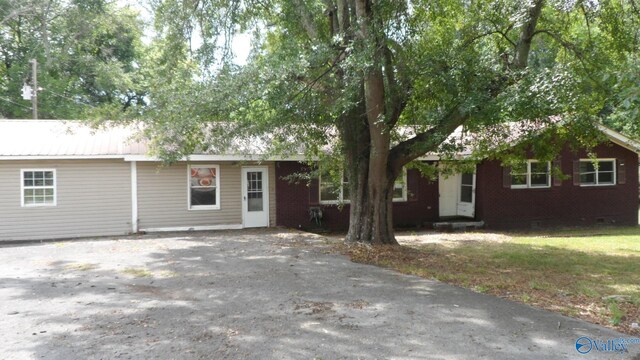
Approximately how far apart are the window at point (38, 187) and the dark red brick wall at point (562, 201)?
46.3ft

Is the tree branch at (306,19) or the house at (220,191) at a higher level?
the tree branch at (306,19)

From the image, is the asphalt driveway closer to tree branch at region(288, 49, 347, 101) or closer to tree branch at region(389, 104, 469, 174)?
tree branch at region(389, 104, 469, 174)

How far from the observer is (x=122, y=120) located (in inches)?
458

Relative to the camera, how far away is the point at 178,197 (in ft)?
53.1

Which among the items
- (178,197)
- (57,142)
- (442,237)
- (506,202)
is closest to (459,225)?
(506,202)

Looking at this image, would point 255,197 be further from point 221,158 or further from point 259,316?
point 259,316

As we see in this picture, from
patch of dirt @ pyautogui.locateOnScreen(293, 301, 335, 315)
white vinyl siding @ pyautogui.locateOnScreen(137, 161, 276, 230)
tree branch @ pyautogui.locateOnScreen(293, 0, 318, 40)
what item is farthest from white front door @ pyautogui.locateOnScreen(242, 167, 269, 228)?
patch of dirt @ pyautogui.locateOnScreen(293, 301, 335, 315)

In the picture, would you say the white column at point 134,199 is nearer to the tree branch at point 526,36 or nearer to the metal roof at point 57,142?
the metal roof at point 57,142

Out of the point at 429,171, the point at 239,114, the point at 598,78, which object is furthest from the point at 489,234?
the point at 239,114

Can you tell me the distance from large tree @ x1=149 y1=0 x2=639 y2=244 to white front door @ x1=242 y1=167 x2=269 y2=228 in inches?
131

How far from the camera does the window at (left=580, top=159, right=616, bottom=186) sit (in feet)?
63.4

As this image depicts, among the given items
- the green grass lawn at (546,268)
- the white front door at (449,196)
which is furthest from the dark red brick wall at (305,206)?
the green grass lawn at (546,268)

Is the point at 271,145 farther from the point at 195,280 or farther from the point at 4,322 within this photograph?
the point at 4,322

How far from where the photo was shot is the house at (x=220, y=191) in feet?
48.5
